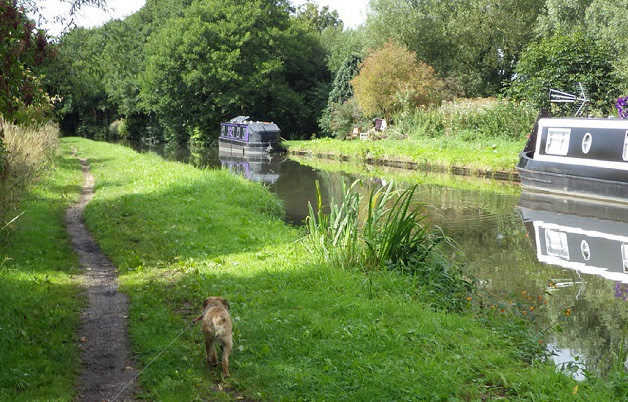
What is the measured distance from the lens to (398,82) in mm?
29188

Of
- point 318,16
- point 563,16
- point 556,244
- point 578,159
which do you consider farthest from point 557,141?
point 318,16

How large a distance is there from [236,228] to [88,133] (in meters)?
42.3

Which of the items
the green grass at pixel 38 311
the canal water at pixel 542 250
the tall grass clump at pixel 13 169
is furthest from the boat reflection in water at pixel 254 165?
the green grass at pixel 38 311

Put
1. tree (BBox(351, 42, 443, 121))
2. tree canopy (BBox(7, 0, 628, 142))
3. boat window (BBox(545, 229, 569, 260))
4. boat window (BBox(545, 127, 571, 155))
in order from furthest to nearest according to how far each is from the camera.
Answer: tree (BBox(351, 42, 443, 121))
tree canopy (BBox(7, 0, 628, 142))
boat window (BBox(545, 127, 571, 155))
boat window (BBox(545, 229, 569, 260))

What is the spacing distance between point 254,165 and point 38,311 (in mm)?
21117

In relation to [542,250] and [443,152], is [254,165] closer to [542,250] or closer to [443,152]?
[443,152]

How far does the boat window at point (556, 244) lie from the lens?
10.0 meters

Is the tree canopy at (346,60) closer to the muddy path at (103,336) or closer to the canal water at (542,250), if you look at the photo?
the canal water at (542,250)

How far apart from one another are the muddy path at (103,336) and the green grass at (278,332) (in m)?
0.10

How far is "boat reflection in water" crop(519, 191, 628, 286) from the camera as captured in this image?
928cm

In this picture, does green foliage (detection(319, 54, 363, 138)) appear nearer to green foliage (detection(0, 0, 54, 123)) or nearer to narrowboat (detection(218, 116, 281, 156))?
narrowboat (detection(218, 116, 281, 156))

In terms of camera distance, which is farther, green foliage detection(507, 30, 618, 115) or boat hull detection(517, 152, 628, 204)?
green foliage detection(507, 30, 618, 115)

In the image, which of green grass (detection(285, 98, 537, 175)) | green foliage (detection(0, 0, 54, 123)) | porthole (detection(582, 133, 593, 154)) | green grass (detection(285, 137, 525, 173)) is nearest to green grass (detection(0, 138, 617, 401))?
green foliage (detection(0, 0, 54, 123))

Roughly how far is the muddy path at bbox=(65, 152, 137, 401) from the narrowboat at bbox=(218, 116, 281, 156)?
909 inches
